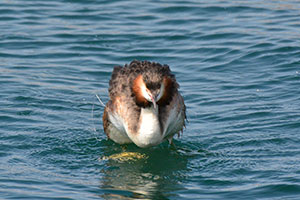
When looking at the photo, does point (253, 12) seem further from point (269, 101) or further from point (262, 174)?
point (262, 174)

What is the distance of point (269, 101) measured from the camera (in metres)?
12.9

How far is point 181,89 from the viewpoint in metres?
13.8

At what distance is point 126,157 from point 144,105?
4.24 ft

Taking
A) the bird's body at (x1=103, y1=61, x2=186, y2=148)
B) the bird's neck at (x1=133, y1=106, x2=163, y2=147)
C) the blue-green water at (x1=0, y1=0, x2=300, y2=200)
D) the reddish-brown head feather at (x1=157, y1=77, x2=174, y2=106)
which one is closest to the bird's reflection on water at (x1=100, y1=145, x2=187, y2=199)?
the blue-green water at (x1=0, y1=0, x2=300, y2=200)

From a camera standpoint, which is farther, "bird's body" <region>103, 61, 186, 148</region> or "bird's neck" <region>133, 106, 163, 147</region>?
"bird's neck" <region>133, 106, 163, 147</region>

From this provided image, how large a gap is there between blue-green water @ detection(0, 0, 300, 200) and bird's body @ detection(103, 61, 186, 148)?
48 centimetres

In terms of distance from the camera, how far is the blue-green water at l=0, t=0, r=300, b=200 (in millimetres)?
9578

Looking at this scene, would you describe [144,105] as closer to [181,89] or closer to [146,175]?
[146,175]

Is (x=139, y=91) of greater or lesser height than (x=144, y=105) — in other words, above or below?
above

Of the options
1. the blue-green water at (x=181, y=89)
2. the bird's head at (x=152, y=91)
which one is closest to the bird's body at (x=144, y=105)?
the bird's head at (x=152, y=91)

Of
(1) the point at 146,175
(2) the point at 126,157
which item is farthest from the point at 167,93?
(2) the point at 126,157

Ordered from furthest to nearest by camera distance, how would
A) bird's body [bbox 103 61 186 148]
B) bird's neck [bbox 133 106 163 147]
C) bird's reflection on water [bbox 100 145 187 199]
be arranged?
bird's neck [bbox 133 106 163 147] → bird's body [bbox 103 61 186 148] → bird's reflection on water [bbox 100 145 187 199]

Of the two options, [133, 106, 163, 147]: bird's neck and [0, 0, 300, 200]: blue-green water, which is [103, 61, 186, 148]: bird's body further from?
[0, 0, 300, 200]: blue-green water

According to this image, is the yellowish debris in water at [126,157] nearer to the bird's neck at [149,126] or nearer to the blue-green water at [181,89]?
the blue-green water at [181,89]
